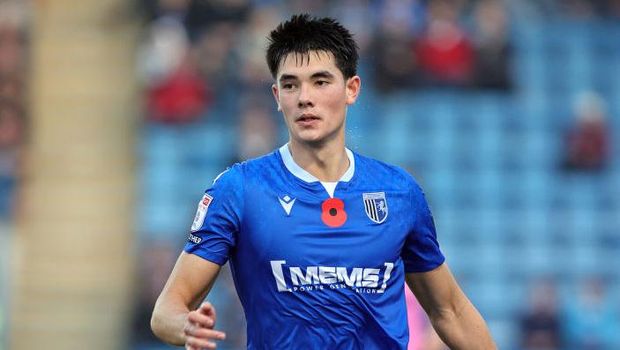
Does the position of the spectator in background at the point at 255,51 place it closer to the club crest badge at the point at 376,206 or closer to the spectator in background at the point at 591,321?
the spectator in background at the point at 591,321

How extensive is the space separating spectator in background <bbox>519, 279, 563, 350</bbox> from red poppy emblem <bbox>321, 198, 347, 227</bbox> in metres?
8.07

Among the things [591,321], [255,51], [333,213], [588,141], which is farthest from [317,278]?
[588,141]

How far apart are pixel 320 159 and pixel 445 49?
925 cm

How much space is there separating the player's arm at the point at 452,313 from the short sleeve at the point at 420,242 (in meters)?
0.07

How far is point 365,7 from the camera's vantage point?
13797 millimetres

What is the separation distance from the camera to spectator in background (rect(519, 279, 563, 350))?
1219 centimetres

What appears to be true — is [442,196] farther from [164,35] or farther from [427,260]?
[427,260]

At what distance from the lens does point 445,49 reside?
1361 centimetres

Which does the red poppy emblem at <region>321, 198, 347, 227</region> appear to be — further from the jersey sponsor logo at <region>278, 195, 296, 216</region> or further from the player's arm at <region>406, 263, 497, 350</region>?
the player's arm at <region>406, 263, 497, 350</region>

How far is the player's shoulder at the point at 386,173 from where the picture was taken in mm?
4672

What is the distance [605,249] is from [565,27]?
268 cm

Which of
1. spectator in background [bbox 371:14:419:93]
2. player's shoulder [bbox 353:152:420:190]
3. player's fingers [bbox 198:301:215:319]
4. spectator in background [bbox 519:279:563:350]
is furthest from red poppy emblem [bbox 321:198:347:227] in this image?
spectator in background [bbox 371:14:419:93]

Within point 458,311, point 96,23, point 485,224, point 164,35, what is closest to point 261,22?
point 164,35

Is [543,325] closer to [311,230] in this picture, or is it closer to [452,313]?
[452,313]
